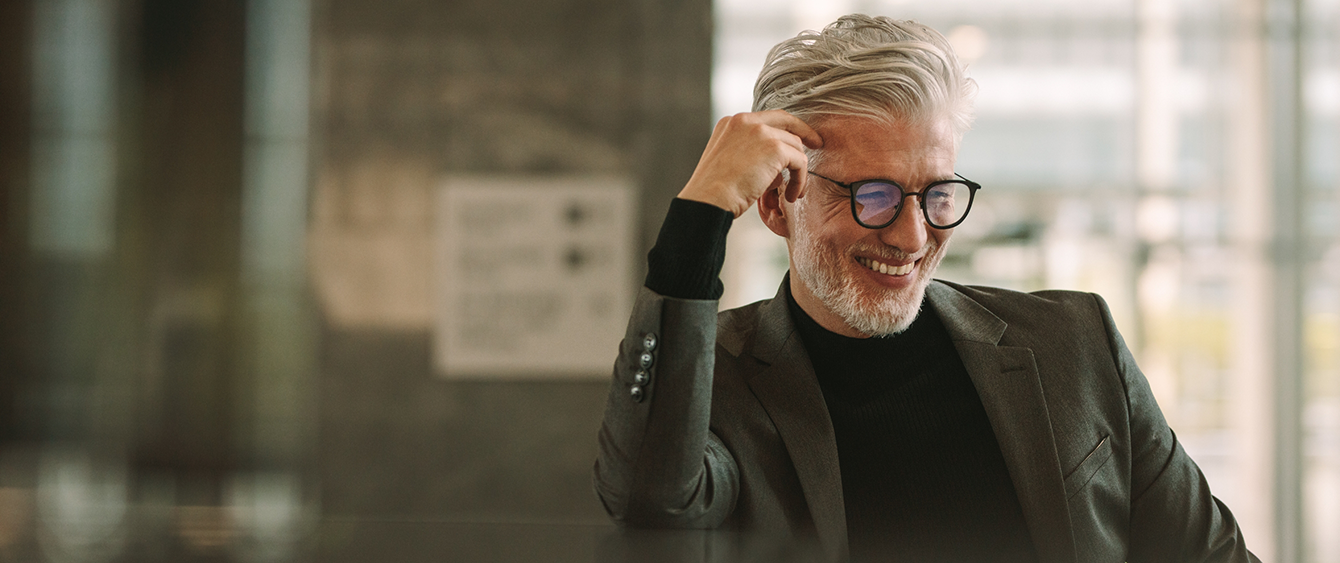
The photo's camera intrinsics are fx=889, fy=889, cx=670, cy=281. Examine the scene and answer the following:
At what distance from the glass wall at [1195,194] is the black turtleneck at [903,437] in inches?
121

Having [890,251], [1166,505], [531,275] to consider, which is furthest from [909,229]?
[531,275]

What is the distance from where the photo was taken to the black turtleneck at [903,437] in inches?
41.8

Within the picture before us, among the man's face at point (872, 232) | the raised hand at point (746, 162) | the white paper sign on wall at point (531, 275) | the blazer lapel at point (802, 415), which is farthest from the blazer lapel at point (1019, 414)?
the white paper sign on wall at point (531, 275)

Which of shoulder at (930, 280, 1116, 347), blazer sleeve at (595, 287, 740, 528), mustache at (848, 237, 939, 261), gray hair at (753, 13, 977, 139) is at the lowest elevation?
blazer sleeve at (595, 287, 740, 528)

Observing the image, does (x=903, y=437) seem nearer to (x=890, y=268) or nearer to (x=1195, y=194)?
(x=890, y=268)

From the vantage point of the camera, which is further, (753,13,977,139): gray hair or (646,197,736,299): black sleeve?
(753,13,977,139): gray hair

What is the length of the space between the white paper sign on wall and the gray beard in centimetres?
A: 265

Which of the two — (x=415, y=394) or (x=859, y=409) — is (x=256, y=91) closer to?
(x=415, y=394)

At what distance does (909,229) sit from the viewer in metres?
1.13

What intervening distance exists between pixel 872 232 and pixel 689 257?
11.2 inches

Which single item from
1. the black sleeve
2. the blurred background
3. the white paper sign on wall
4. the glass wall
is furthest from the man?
the glass wall

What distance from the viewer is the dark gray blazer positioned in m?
1.02

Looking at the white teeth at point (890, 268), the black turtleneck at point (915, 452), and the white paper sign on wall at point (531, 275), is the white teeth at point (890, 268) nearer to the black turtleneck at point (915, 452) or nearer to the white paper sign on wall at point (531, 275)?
the black turtleneck at point (915, 452)

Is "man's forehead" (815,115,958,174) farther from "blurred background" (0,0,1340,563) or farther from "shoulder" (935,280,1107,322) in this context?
"blurred background" (0,0,1340,563)
